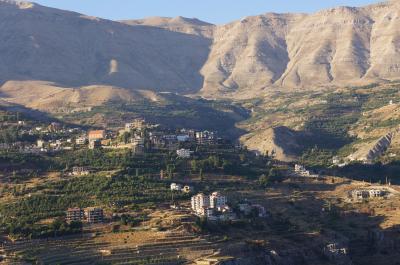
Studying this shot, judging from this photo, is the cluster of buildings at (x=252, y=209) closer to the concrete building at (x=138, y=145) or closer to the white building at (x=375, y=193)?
the white building at (x=375, y=193)

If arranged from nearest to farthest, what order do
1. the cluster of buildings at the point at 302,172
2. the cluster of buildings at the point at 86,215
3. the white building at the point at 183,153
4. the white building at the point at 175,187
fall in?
1. the cluster of buildings at the point at 86,215
2. the white building at the point at 175,187
3. the white building at the point at 183,153
4. the cluster of buildings at the point at 302,172

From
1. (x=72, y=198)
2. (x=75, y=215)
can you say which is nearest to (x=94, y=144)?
(x=72, y=198)

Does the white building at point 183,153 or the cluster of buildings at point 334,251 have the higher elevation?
the white building at point 183,153

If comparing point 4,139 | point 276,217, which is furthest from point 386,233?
point 4,139

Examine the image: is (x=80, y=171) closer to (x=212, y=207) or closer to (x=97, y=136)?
(x=212, y=207)

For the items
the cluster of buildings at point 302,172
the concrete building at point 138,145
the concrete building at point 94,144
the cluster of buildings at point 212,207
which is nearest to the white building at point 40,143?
the concrete building at point 94,144

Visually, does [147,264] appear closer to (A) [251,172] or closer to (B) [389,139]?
(A) [251,172]
